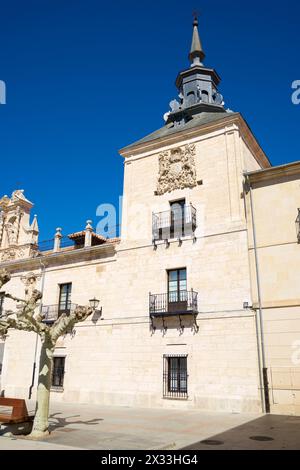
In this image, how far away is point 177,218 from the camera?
62.0ft

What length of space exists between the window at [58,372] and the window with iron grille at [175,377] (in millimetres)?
6045

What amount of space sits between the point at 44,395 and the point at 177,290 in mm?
8742

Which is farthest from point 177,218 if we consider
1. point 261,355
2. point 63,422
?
point 63,422

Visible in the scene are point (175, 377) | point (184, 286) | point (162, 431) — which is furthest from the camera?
point (184, 286)

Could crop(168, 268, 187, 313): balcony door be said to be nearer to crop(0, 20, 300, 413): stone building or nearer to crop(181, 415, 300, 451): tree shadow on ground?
crop(0, 20, 300, 413): stone building

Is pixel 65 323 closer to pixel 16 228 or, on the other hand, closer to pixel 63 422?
pixel 63 422

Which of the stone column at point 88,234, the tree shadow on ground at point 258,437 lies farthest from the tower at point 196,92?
the tree shadow on ground at point 258,437

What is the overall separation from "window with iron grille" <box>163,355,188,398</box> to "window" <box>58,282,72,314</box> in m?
6.71

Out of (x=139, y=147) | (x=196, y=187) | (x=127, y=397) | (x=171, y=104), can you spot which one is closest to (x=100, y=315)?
(x=127, y=397)

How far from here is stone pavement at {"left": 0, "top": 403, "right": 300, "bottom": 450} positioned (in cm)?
868

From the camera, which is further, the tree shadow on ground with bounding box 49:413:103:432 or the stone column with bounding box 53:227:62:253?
the stone column with bounding box 53:227:62:253

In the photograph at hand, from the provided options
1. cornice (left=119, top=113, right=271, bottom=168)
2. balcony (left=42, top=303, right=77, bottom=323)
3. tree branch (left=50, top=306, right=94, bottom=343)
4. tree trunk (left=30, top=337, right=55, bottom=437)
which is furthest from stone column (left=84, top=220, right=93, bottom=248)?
tree trunk (left=30, top=337, right=55, bottom=437)

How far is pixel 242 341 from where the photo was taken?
15320 millimetres

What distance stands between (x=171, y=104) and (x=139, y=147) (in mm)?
5056
